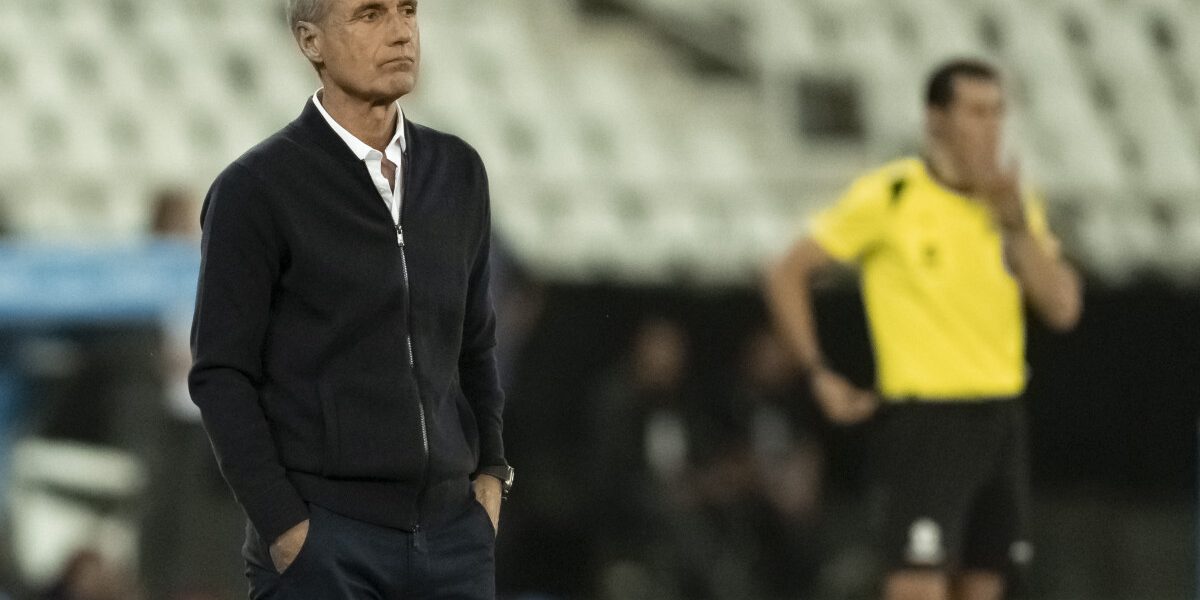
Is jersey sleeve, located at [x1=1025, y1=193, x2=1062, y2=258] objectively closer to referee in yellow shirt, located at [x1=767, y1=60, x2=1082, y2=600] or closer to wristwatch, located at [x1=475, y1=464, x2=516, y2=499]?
referee in yellow shirt, located at [x1=767, y1=60, x2=1082, y2=600]

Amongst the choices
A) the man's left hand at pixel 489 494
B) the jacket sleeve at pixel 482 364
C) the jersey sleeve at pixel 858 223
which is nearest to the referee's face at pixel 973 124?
the jersey sleeve at pixel 858 223

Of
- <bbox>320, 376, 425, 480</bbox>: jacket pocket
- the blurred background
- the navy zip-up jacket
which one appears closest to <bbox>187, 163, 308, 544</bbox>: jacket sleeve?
the navy zip-up jacket

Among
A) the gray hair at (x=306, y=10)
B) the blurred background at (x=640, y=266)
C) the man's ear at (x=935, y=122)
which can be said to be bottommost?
the blurred background at (x=640, y=266)

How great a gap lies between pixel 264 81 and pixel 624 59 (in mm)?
2478

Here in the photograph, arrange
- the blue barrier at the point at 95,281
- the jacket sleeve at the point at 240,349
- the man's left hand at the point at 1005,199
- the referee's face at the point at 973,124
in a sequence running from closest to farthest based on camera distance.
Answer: the jacket sleeve at the point at 240,349 → the man's left hand at the point at 1005,199 → the referee's face at the point at 973,124 → the blue barrier at the point at 95,281

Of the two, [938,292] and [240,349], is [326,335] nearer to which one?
[240,349]

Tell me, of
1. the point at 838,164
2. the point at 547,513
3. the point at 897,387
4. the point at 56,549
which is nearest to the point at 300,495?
the point at 897,387

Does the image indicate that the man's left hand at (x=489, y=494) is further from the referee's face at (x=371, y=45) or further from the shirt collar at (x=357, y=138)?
the referee's face at (x=371, y=45)

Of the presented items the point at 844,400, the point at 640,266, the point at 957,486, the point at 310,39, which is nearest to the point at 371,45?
the point at 310,39

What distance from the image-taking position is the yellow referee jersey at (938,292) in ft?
19.7

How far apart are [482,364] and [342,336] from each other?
1.43 feet

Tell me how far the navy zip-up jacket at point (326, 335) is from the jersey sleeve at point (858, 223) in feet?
9.10

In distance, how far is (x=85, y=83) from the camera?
14.0 meters

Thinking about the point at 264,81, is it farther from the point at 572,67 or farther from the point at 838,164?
the point at 838,164
